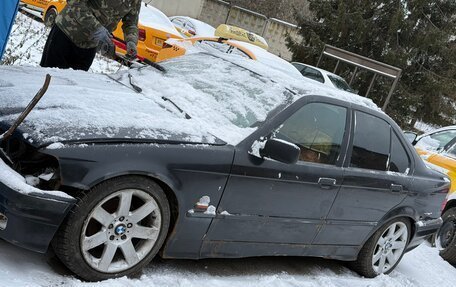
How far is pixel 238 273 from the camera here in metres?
4.24

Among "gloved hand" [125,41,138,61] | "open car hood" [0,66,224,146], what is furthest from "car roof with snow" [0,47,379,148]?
"gloved hand" [125,41,138,61]

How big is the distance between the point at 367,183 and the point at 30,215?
9.07ft

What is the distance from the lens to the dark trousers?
4996 millimetres

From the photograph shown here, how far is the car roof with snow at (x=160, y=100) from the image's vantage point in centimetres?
324

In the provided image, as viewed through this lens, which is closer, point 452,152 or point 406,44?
point 452,152

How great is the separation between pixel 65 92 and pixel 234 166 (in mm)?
1251

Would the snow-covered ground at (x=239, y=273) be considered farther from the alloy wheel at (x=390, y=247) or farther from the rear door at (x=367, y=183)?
the rear door at (x=367, y=183)

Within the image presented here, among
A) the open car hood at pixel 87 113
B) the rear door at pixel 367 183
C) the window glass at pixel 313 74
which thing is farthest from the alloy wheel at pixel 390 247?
the window glass at pixel 313 74

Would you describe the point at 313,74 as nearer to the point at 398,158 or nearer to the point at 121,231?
the point at 398,158

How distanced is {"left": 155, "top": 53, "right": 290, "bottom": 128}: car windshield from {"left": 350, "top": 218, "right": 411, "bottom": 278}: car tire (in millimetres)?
1774

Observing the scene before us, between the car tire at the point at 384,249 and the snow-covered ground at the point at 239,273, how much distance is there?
0.09m

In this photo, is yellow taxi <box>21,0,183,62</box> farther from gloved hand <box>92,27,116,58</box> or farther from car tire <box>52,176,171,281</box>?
car tire <box>52,176,171,281</box>

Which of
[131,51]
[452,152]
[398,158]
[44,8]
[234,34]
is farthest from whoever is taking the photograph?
[234,34]

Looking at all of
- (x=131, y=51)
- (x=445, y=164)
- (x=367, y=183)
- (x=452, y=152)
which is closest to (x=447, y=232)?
(x=445, y=164)
